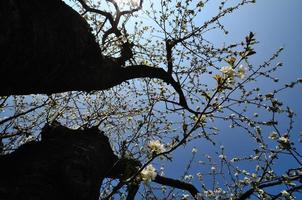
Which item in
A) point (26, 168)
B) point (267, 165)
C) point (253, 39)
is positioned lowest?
point (26, 168)

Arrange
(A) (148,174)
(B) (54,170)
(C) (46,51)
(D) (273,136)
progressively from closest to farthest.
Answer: (B) (54,170) < (A) (148,174) < (C) (46,51) < (D) (273,136)

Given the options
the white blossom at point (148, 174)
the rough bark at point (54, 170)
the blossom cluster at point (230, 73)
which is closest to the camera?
the rough bark at point (54, 170)

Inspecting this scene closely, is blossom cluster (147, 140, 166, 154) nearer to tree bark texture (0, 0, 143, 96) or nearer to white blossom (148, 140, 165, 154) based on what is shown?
white blossom (148, 140, 165, 154)

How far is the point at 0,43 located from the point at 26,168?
840mm

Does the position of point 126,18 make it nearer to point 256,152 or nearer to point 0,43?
point 256,152

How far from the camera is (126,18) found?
277 inches

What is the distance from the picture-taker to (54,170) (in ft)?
7.69

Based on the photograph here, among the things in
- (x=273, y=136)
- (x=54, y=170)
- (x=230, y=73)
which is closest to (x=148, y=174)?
(x=54, y=170)

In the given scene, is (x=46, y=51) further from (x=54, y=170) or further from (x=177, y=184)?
(x=177, y=184)

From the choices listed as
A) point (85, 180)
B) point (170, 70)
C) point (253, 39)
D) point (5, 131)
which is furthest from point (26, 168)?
point (170, 70)

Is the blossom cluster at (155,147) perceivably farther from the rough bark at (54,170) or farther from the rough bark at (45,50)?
the rough bark at (45,50)

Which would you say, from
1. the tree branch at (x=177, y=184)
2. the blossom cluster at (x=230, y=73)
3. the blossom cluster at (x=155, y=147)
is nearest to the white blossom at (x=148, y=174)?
the blossom cluster at (x=155, y=147)

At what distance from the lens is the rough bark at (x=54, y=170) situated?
2.01 meters

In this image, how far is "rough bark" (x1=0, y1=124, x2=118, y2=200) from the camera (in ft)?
6.61
